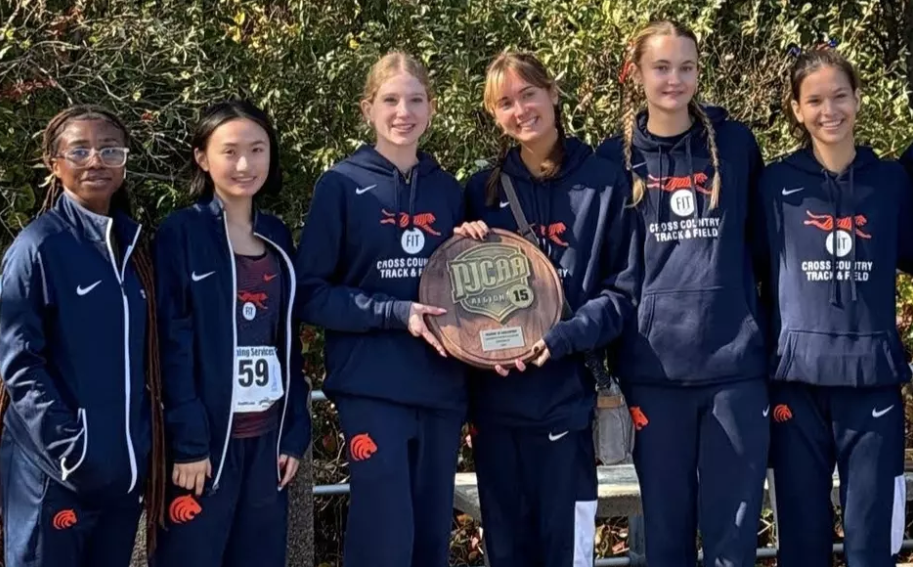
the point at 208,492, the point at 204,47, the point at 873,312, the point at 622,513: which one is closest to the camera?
the point at 208,492

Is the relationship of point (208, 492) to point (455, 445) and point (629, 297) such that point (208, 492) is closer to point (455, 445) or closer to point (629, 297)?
point (455, 445)

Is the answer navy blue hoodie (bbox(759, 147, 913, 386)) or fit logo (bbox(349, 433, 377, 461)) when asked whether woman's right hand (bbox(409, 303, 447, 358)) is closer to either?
fit logo (bbox(349, 433, 377, 461))

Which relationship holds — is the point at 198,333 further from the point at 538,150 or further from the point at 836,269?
the point at 836,269

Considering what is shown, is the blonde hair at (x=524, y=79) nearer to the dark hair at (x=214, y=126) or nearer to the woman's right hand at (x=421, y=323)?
the woman's right hand at (x=421, y=323)

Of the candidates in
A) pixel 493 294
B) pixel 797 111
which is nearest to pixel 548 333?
pixel 493 294

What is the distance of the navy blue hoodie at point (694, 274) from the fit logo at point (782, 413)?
0.15 metres

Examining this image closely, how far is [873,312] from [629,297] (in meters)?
0.85

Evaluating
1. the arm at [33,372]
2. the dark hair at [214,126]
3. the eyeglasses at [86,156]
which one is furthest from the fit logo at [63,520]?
the dark hair at [214,126]

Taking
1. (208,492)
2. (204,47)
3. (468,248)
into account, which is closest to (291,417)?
(208,492)

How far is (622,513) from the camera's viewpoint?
16.2 ft

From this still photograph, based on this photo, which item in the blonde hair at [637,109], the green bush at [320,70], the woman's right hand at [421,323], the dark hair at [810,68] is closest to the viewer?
the woman's right hand at [421,323]

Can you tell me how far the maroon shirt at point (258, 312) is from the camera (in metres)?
3.82

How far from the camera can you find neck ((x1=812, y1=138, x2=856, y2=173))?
13.7 ft

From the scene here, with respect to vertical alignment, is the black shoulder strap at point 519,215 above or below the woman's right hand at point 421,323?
above
